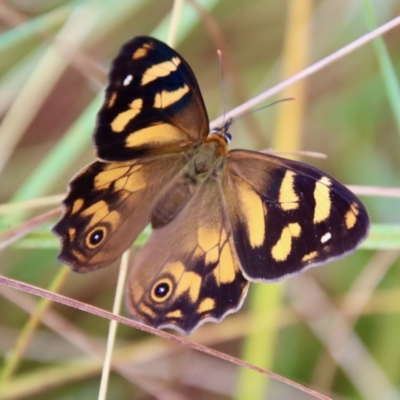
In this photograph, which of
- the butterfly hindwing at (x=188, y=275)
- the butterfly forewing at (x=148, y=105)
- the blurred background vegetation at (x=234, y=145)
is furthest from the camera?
the blurred background vegetation at (x=234, y=145)

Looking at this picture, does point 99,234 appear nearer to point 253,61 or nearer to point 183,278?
point 183,278

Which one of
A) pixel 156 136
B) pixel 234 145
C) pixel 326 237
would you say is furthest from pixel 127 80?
pixel 234 145

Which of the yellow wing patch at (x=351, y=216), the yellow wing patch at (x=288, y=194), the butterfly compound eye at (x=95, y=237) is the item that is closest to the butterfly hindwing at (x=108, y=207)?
the butterfly compound eye at (x=95, y=237)

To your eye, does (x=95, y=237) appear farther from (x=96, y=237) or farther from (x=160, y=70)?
(x=160, y=70)

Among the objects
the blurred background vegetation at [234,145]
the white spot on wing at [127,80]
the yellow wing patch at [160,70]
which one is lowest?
the blurred background vegetation at [234,145]

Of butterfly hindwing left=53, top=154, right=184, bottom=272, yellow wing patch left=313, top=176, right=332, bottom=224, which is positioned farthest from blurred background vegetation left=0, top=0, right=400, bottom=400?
yellow wing patch left=313, top=176, right=332, bottom=224

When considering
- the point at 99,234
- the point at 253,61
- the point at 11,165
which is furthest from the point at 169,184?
the point at 253,61

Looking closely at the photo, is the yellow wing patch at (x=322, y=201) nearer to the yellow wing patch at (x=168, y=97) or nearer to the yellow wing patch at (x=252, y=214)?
the yellow wing patch at (x=252, y=214)
